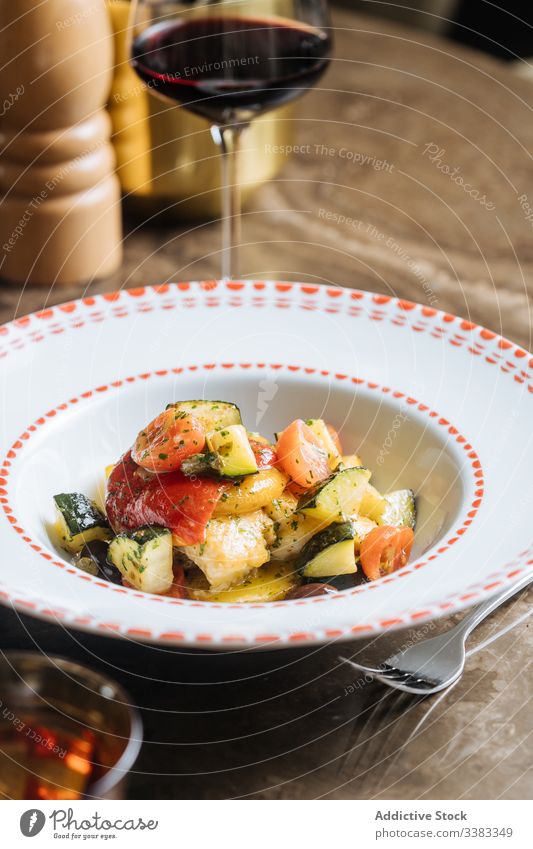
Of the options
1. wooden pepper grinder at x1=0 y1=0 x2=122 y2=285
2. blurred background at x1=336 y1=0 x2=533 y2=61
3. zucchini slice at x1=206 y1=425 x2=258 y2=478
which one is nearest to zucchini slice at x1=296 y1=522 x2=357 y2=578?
zucchini slice at x1=206 y1=425 x2=258 y2=478

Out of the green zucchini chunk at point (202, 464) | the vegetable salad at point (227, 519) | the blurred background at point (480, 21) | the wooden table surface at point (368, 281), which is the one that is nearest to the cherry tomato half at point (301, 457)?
the vegetable salad at point (227, 519)

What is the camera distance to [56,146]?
72.7 inches

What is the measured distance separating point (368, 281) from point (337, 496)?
2.99ft

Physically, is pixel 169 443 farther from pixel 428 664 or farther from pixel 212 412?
pixel 428 664

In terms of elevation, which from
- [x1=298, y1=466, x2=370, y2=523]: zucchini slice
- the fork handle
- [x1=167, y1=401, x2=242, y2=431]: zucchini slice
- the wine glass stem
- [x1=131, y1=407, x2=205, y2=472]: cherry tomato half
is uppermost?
the wine glass stem

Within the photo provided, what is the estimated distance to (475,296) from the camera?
75.8 inches

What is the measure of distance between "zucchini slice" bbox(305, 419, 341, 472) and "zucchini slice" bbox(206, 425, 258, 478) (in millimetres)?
143

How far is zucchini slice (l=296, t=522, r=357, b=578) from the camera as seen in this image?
1095 mm

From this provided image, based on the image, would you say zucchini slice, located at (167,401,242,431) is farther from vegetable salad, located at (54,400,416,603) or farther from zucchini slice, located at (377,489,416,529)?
zucchini slice, located at (377,489,416,529)

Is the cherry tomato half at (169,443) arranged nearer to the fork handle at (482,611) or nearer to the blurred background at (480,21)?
the fork handle at (482,611)

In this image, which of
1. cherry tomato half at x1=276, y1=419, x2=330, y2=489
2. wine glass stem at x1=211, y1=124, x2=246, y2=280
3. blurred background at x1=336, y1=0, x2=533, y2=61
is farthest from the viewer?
blurred background at x1=336, y1=0, x2=533, y2=61

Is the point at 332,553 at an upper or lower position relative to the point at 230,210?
lower

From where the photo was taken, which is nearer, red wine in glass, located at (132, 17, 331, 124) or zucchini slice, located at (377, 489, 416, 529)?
zucchini slice, located at (377, 489, 416, 529)

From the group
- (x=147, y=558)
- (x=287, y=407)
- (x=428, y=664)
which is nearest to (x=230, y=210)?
(x=287, y=407)
